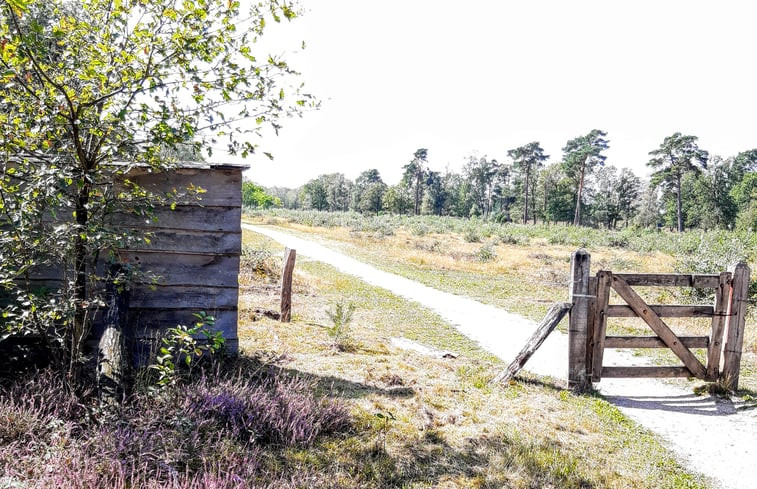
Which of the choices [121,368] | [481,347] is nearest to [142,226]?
[121,368]

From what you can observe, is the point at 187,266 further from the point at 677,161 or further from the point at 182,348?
the point at 677,161

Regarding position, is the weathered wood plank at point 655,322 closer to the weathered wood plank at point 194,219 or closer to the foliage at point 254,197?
the weathered wood plank at point 194,219

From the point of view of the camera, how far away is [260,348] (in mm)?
6301

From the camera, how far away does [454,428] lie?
14.3 ft

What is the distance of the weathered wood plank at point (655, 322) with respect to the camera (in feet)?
18.6

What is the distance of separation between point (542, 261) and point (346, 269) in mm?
12453

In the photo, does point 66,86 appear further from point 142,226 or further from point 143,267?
point 143,267

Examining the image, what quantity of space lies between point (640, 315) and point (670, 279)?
612mm

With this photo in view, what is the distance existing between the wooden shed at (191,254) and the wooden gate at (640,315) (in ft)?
13.9

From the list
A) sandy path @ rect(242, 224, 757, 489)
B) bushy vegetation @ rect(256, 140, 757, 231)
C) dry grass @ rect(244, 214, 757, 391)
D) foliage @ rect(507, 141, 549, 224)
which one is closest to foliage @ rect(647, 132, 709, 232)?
bushy vegetation @ rect(256, 140, 757, 231)

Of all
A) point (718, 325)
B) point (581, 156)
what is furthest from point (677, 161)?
point (718, 325)

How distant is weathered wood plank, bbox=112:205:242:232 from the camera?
4.82 meters

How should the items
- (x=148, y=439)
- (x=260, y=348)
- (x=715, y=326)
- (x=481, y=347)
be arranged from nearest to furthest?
(x=148, y=439) < (x=715, y=326) < (x=260, y=348) < (x=481, y=347)

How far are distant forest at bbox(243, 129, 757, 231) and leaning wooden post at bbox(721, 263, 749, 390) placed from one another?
142 ft
